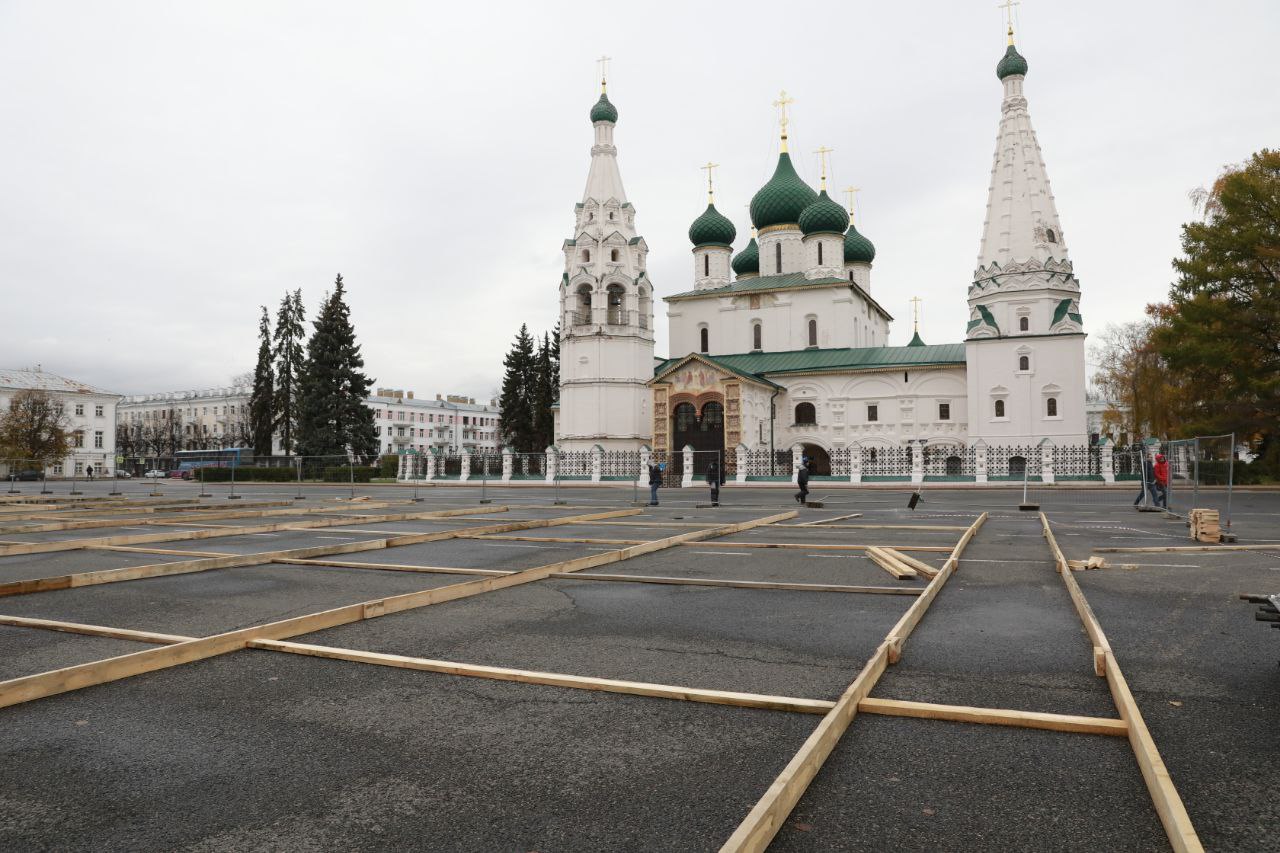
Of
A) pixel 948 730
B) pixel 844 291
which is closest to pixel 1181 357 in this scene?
pixel 844 291

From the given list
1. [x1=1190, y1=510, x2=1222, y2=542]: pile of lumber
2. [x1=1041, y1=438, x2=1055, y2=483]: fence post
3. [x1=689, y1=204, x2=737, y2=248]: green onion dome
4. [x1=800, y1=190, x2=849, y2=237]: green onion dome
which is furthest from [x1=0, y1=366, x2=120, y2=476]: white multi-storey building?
[x1=1190, y1=510, x2=1222, y2=542]: pile of lumber

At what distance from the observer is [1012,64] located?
4250cm

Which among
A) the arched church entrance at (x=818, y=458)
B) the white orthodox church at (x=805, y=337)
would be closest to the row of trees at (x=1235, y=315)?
the white orthodox church at (x=805, y=337)

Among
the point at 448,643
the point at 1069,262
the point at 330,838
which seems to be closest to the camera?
the point at 330,838

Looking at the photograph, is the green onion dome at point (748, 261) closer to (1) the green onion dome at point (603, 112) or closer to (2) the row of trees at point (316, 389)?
(1) the green onion dome at point (603, 112)

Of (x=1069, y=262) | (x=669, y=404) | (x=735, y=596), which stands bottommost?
(x=735, y=596)

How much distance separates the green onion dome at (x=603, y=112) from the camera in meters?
48.7

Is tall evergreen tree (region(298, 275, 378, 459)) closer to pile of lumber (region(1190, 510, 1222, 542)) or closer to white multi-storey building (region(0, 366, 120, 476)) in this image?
white multi-storey building (region(0, 366, 120, 476))

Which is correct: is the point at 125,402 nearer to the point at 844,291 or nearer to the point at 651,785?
the point at 844,291

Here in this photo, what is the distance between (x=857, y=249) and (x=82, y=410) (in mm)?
83824

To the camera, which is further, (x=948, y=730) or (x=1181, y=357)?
(x=1181, y=357)

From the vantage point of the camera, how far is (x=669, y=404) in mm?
48312

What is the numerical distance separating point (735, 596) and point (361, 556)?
18.9ft

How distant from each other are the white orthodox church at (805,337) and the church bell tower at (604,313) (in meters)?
0.09
